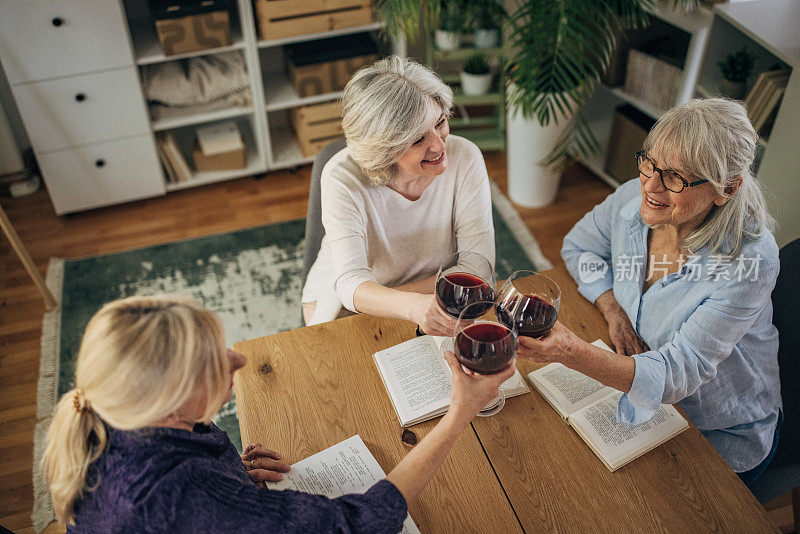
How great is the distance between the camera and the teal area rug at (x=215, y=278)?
2.53m

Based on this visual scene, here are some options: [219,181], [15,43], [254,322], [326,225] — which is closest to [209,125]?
[219,181]

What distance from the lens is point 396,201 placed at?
66.5 inches

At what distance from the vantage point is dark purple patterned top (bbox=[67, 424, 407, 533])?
938 mm

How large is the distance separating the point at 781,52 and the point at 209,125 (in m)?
2.64

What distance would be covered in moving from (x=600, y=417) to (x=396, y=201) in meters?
0.76

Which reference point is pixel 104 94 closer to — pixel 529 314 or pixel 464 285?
pixel 464 285

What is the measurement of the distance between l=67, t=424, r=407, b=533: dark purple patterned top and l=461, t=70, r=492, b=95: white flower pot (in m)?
2.62

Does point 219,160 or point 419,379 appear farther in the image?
point 219,160

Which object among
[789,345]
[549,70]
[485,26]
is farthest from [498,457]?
[485,26]

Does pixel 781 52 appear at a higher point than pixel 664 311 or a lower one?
higher

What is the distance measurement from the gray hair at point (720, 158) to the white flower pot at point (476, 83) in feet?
6.69

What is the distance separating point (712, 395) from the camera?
141cm

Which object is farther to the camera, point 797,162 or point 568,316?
point 797,162

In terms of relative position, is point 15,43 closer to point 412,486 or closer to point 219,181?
point 219,181
